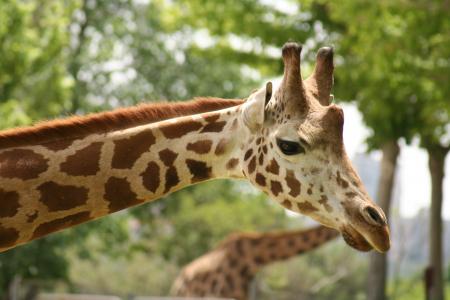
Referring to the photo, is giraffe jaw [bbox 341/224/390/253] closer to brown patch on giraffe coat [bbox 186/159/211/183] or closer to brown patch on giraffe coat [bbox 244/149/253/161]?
brown patch on giraffe coat [bbox 244/149/253/161]

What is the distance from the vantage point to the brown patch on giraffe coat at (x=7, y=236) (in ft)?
17.6

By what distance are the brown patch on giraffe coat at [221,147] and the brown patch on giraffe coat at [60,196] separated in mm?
846

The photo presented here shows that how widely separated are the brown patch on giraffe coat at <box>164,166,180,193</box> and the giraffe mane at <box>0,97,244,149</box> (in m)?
0.33

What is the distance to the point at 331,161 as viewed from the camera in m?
5.45

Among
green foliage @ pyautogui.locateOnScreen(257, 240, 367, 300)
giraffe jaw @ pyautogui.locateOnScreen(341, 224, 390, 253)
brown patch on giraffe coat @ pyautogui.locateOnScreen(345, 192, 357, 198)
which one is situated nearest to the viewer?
giraffe jaw @ pyautogui.locateOnScreen(341, 224, 390, 253)

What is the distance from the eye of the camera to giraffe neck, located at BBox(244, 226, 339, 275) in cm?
1891

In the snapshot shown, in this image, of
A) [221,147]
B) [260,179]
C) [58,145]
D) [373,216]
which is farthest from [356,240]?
[58,145]

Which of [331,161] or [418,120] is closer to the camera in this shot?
[331,161]

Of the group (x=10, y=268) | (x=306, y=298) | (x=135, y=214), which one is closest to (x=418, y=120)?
(x=306, y=298)

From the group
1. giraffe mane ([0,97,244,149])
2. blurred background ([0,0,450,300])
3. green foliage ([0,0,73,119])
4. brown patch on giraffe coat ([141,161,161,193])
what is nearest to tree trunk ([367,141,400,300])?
blurred background ([0,0,450,300])

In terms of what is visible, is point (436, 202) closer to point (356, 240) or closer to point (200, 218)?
point (200, 218)

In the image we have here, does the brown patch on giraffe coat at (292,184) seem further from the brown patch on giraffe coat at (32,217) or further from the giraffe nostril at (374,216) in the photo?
the brown patch on giraffe coat at (32,217)

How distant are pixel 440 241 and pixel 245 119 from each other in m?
16.9

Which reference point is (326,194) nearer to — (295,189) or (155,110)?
(295,189)
